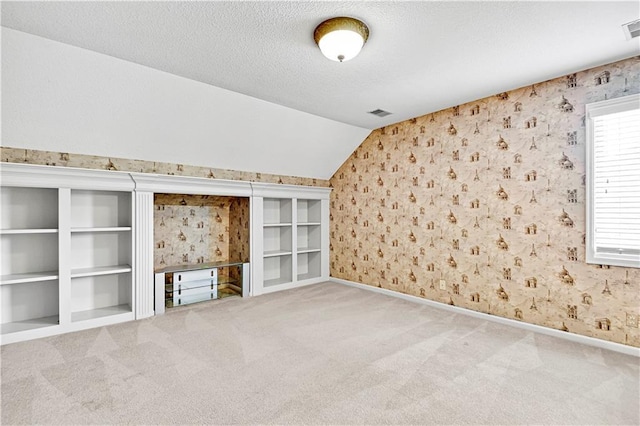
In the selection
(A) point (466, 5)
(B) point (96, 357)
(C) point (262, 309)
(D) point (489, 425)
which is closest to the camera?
(D) point (489, 425)

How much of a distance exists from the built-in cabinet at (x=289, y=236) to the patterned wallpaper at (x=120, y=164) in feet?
1.02

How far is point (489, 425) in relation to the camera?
70.4 inches

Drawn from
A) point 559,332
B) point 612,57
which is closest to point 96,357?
point 559,332

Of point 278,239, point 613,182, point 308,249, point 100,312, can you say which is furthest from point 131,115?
point 613,182

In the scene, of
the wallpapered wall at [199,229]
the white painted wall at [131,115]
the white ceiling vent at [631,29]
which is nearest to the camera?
the white ceiling vent at [631,29]

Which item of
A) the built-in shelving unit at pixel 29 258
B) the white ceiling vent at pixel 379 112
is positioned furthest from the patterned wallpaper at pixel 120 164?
the white ceiling vent at pixel 379 112

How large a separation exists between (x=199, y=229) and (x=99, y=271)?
1545mm

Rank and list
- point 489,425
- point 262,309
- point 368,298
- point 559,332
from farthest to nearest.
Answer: point 368,298
point 262,309
point 559,332
point 489,425

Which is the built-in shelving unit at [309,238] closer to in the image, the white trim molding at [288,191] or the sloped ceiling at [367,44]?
the white trim molding at [288,191]

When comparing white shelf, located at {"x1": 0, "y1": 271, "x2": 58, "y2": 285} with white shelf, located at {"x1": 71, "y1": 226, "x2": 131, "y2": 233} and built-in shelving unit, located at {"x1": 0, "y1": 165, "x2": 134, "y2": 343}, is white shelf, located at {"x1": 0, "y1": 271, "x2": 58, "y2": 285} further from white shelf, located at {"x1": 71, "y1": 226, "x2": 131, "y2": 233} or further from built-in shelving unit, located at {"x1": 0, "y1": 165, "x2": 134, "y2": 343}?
white shelf, located at {"x1": 71, "y1": 226, "x2": 131, "y2": 233}

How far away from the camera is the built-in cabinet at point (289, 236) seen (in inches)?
184

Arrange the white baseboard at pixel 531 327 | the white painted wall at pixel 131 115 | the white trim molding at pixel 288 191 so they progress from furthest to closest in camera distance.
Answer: the white trim molding at pixel 288 191, the white baseboard at pixel 531 327, the white painted wall at pixel 131 115

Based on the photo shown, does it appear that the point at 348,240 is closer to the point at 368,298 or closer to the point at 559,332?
the point at 368,298

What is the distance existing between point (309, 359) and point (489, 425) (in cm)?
131
